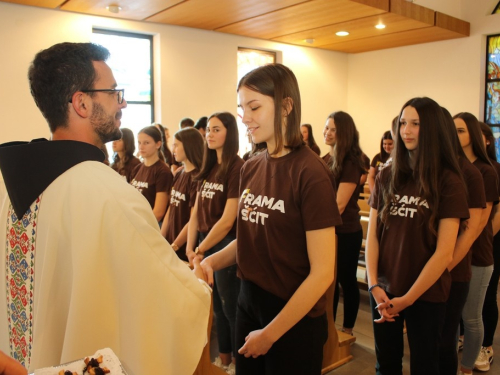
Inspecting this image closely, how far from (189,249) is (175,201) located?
1.82ft

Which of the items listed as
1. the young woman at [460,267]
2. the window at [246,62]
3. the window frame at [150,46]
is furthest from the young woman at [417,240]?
the window at [246,62]

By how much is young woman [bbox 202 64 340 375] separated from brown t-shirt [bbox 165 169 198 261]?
1883 mm

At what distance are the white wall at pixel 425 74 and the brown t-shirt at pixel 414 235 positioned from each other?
5987 mm

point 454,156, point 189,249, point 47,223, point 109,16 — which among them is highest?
point 109,16

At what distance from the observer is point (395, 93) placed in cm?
812

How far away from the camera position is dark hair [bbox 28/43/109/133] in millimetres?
1230

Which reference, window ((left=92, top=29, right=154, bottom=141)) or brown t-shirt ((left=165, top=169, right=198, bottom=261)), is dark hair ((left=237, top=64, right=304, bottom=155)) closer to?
brown t-shirt ((left=165, top=169, right=198, bottom=261))

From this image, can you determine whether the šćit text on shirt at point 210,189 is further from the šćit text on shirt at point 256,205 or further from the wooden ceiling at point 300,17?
the wooden ceiling at point 300,17

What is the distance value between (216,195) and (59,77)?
183cm

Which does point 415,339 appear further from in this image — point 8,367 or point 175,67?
point 175,67

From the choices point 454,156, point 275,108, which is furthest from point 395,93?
point 275,108

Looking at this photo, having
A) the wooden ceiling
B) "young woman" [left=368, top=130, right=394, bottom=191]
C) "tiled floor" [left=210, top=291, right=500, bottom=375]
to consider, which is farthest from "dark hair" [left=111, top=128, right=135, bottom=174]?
"young woman" [left=368, top=130, right=394, bottom=191]

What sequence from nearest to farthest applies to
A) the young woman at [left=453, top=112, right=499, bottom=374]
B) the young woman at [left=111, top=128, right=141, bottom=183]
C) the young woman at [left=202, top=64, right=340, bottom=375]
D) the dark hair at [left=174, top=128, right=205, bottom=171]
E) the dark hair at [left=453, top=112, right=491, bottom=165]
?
the young woman at [left=202, top=64, right=340, bottom=375] → the young woman at [left=453, top=112, right=499, bottom=374] → the dark hair at [left=453, top=112, right=491, bottom=165] → the dark hair at [left=174, top=128, right=205, bottom=171] → the young woman at [left=111, top=128, right=141, bottom=183]

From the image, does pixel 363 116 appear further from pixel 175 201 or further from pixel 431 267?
pixel 431 267
